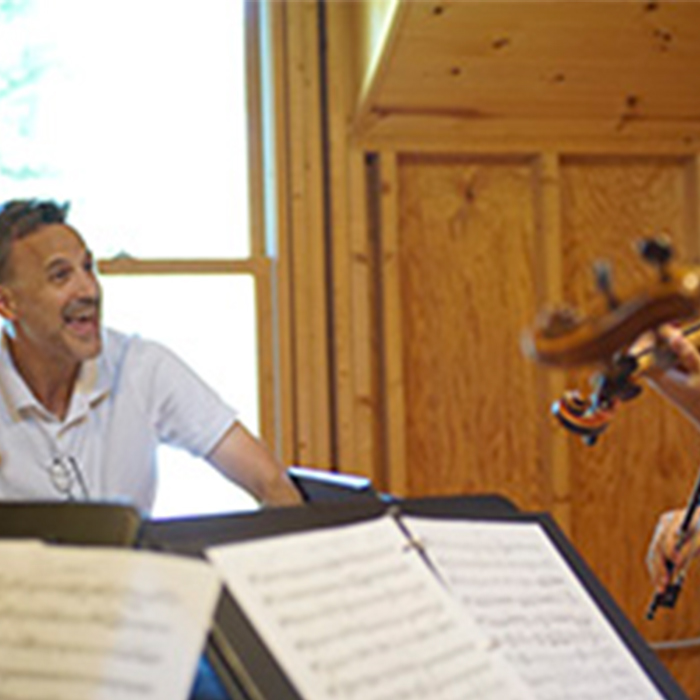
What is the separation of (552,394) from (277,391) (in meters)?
0.80

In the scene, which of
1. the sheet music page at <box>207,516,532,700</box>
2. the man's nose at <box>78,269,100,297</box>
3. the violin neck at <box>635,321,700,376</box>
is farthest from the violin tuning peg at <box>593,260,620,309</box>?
the man's nose at <box>78,269,100,297</box>

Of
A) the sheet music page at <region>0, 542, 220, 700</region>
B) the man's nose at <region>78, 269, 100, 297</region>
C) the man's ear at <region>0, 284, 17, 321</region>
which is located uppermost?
the sheet music page at <region>0, 542, 220, 700</region>

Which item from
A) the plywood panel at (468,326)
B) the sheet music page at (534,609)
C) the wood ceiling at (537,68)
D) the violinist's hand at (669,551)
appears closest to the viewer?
the sheet music page at (534,609)

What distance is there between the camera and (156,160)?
2857 millimetres

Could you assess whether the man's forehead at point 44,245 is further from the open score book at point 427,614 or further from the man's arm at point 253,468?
the open score book at point 427,614

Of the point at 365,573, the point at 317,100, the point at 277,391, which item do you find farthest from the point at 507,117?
the point at 365,573

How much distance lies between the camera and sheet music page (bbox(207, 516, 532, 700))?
870 mm

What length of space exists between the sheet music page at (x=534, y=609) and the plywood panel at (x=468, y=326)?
5.74 feet

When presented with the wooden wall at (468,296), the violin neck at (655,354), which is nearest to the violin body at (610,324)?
the violin neck at (655,354)

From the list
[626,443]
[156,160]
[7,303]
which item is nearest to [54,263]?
[7,303]

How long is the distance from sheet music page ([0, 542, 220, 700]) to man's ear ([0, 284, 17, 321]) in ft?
4.08

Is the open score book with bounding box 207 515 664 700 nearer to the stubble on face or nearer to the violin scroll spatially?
the violin scroll

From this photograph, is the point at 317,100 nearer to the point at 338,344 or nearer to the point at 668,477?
the point at 338,344

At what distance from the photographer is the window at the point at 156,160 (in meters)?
2.76
